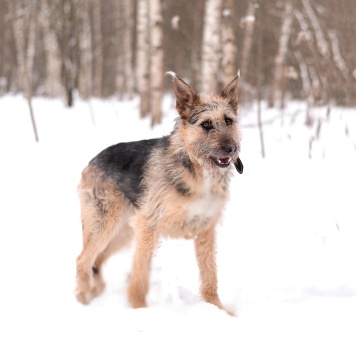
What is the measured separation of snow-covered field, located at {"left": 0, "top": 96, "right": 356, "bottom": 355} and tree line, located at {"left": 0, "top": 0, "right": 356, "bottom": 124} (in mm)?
1401

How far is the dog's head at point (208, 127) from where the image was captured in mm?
3342

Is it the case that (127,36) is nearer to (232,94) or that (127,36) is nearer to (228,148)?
(232,94)

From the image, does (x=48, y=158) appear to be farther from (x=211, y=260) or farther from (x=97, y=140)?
(x=211, y=260)

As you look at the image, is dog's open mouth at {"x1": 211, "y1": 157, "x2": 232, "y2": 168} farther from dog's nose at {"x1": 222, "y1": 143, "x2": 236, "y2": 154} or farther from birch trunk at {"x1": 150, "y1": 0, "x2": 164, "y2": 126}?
birch trunk at {"x1": 150, "y1": 0, "x2": 164, "y2": 126}

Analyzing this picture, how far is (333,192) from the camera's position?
5.41 meters

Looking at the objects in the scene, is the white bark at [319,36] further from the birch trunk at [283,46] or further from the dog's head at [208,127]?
the dog's head at [208,127]

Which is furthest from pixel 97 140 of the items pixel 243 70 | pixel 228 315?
pixel 243 70

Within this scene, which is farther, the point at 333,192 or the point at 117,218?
the point at 333,192

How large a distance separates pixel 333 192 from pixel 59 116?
6537mm

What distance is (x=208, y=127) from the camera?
346 centimetres

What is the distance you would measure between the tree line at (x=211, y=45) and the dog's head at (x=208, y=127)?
10.7 feet

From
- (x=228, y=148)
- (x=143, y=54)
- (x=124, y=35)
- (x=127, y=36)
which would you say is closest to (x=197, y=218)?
(x=228, y=148)

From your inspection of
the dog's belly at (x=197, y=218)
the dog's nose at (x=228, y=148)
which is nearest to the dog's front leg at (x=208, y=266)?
the dog's belly at (x=197, y=218)

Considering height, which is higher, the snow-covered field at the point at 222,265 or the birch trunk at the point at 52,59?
the birch trunk at the point at 52,59
